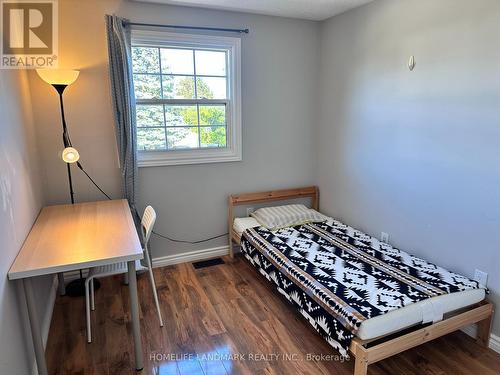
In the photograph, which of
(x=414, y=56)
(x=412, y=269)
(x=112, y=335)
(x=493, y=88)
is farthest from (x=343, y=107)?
(x=112, y=335)

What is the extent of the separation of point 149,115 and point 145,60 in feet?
1.53

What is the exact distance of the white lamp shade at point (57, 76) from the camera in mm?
2312

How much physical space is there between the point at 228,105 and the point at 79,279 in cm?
208

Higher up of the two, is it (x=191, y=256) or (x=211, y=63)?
(x=211, y=63)

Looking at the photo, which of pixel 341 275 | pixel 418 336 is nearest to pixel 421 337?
pixel 418 336

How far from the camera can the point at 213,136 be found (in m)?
3.24

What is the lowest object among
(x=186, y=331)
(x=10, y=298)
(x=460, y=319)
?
(x=186, y=331)

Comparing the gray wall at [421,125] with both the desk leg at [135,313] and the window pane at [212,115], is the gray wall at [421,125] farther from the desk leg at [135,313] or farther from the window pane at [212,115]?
the desk leg at [135,313]

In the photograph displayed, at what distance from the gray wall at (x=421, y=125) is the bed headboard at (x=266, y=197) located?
348 mm

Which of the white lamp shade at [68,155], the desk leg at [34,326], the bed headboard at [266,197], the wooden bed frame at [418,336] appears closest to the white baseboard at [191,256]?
the bed headboard at [266,197]

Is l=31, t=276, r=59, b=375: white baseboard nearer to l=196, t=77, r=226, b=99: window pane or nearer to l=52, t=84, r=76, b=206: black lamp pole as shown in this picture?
l=52, t=84, r=76, b=206: black lamp pole

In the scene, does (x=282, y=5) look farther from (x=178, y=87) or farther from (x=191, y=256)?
(x=191, y=256)

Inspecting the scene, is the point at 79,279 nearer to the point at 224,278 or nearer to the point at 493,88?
the point at 224,278

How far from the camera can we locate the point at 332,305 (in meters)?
1.93
